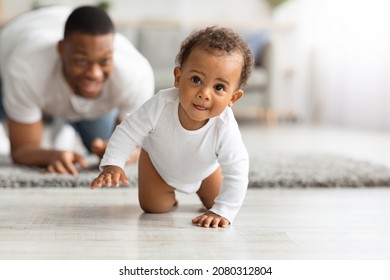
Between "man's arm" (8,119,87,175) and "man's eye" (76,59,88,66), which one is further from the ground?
"man's eye" (76,59,88,66)

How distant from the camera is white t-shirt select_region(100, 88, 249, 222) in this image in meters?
1.22

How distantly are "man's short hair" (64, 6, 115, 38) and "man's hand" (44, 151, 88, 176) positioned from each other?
350 millimetres

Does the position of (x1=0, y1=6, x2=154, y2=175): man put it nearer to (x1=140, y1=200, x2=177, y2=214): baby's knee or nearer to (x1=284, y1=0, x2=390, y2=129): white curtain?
(x1=140, y1=200, x2=177, y2=214): baby's knee

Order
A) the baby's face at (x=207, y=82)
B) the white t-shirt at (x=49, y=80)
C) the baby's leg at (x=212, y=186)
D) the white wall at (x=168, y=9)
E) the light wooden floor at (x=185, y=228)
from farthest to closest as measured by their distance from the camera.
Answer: the white wall at (x=168, y=9) < the white t-shirt at (x=49, y=80) < the baby's leg at (x=212, y=186) < the baby's face at (x=207, y=82) < the light wooden floor at (x=185, y=228)

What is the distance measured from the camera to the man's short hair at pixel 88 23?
1725 millimetres

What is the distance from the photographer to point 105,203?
1.44 metres

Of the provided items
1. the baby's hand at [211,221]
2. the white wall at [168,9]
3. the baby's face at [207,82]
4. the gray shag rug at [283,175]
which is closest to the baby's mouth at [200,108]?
the baby's face at [207,82]

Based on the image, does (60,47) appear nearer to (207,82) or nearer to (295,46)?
(207,82)

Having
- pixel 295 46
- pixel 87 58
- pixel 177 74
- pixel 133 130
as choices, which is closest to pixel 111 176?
pixel 133 130

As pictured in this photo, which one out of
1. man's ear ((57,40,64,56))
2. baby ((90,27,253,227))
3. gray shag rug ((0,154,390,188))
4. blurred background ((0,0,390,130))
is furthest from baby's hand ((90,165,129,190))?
blurred background ((0,0,390,130))

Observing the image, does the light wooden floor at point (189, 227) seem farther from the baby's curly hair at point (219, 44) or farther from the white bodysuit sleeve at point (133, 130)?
the baby's curly hair at point (219, 44)

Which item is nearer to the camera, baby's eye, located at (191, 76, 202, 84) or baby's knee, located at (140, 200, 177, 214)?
baby's eye, located at (191, 76, 202, 84)

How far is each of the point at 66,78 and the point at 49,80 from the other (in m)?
0.05

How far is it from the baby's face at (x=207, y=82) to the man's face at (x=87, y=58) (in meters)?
0.61
